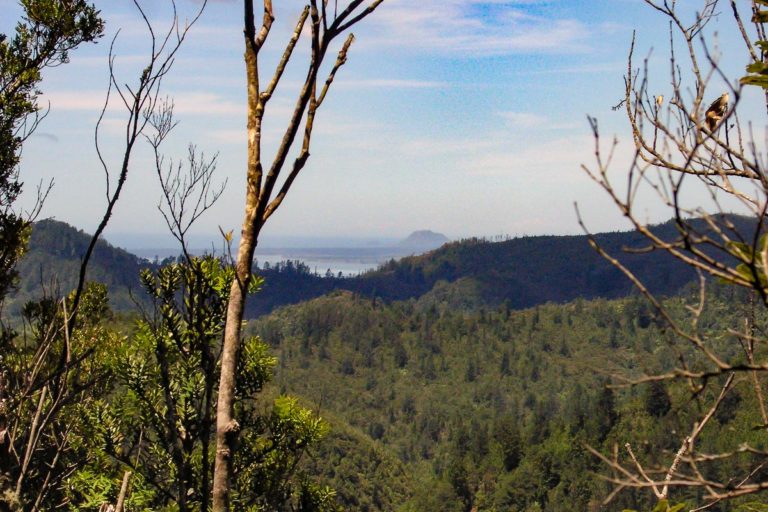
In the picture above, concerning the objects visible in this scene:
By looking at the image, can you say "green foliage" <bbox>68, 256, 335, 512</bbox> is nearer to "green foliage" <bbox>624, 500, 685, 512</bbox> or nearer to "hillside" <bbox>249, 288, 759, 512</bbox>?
"green foliage" <bbox>624, 500, 685, 512</bbox>

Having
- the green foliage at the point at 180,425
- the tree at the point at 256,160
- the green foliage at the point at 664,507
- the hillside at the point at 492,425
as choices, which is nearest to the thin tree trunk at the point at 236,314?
the tree at the point at 256,160

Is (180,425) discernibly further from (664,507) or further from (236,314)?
(664,507)

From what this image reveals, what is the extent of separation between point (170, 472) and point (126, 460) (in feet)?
6.53

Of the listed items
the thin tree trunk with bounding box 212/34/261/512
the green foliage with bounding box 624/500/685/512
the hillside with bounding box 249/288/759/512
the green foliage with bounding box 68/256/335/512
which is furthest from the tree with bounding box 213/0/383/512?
the hillside with bounding box 249/288/759/512

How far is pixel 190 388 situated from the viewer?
9500mm

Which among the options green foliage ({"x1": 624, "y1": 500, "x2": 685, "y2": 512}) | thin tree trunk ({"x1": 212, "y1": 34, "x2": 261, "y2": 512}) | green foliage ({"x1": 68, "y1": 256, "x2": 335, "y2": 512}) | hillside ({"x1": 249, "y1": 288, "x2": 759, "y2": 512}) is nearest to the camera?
green foliage ({"x1": 624, "y1": 500, "x2": 685, "y2": 512})

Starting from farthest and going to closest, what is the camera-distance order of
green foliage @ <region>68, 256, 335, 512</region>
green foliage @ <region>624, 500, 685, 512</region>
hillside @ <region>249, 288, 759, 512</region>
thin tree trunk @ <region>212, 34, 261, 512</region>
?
hillside @ <region>249, 288, 759, 512</region>, green foliage @ <region>68, 256, 335, 512</region>, thin tree trunk @ <region>212, 34, 261, 512</region>, green foliage @ <region>624, 500, 685, 512</region>

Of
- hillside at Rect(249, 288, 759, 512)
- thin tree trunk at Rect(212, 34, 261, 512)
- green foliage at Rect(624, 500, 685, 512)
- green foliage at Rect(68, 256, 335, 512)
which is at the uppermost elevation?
thin tree trunk at Rect(212, 34, 261, 512)

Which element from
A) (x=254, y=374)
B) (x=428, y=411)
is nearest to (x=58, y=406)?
(x=254, y=374)

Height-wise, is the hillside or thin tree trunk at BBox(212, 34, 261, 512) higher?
thin tree trunk at BBox(212, 34, 261, 512)

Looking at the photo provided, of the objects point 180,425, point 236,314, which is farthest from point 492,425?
point 236,314

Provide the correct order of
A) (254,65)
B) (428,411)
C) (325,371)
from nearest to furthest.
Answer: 1. (254,65)
2. (428,411)
3. (325,371)

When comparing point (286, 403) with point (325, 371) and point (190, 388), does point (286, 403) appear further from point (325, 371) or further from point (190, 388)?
point (325, 371)

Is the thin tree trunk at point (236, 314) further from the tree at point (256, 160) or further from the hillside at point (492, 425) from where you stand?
the hillside at point (492, 425)
